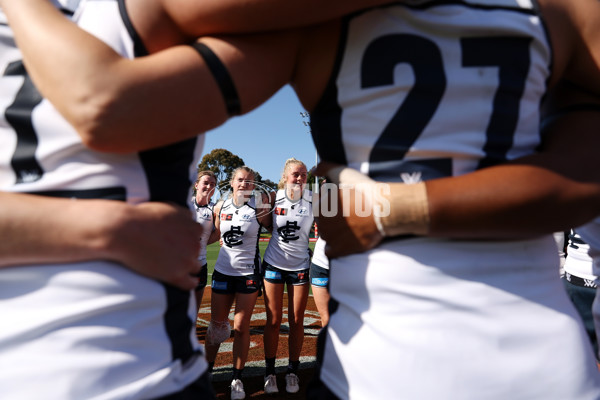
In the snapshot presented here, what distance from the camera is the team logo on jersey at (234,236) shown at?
18.8 feet

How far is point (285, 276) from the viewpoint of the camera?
18.2 feet

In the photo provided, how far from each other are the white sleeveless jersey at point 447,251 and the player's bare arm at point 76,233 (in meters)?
0.46

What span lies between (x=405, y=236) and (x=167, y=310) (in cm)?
Answer: 55

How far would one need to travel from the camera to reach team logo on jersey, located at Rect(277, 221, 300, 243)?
19.2 ft

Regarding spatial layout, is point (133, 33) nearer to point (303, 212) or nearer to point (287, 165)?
point (303, 212)

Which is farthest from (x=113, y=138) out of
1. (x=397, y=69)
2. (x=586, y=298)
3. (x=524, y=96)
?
(x=586, y=298)

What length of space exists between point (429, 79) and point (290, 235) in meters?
5.07

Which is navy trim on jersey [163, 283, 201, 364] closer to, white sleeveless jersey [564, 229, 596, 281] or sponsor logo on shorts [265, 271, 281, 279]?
white sleeveless jersey [564, 229, 596, 281]

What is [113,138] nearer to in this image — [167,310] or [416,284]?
[167,310]

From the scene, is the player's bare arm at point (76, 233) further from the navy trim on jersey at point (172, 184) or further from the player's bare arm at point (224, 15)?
the player's bare arm at point (224, 15)

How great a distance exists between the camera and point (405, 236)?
87 cm

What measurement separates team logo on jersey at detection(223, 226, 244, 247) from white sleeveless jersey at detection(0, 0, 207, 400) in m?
4.83

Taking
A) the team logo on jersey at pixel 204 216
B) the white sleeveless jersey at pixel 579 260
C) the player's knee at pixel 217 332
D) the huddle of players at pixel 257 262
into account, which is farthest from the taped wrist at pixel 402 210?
the team logo on jersey at pixel 204 216

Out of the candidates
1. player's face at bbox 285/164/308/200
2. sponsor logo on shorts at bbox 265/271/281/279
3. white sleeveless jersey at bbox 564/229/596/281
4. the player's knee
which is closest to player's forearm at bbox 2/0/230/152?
white sleeveless jersey at bbox 564/229/596/281
